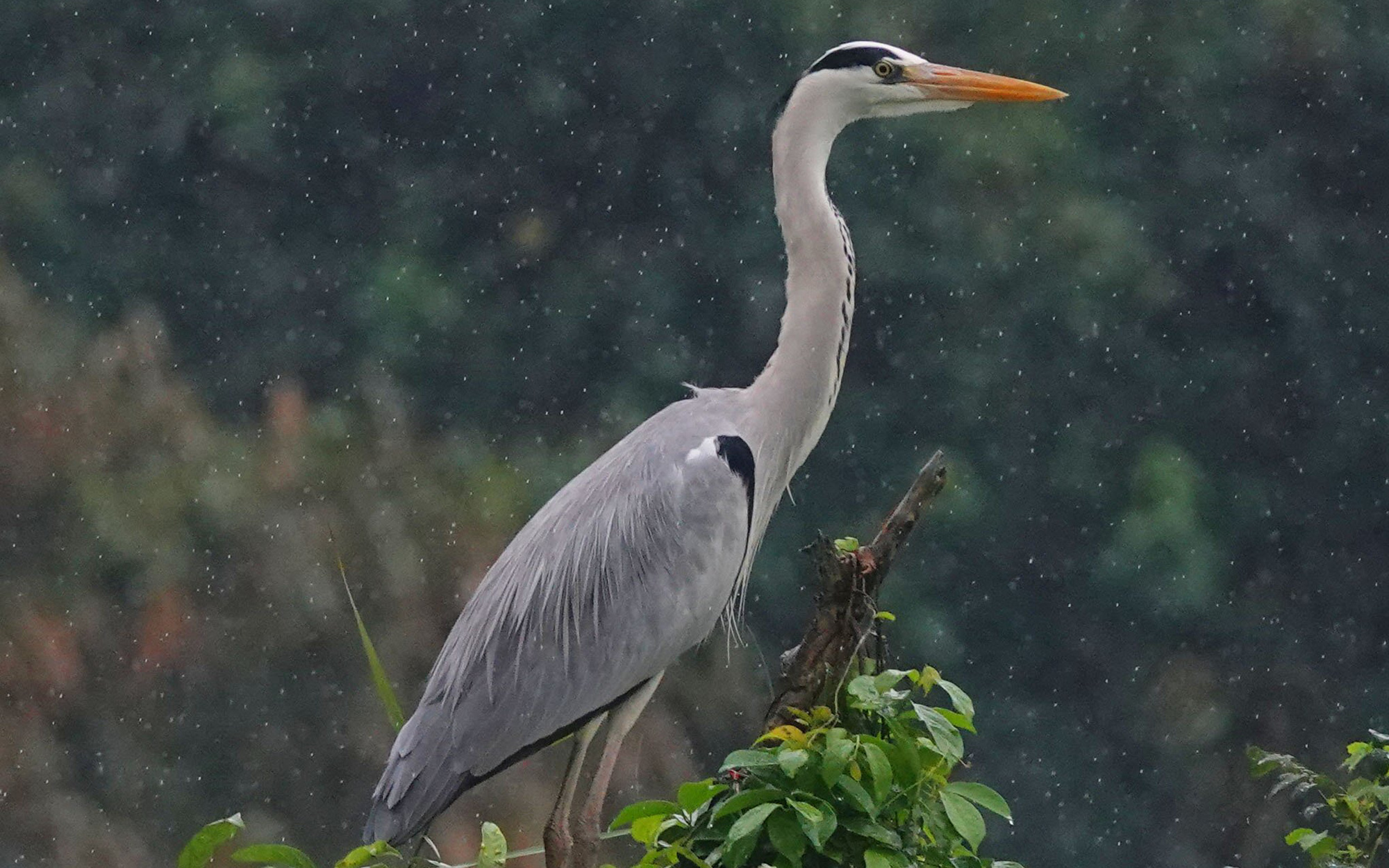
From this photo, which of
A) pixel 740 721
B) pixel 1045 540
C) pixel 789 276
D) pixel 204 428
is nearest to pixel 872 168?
pixel 1045 540

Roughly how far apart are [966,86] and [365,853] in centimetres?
117

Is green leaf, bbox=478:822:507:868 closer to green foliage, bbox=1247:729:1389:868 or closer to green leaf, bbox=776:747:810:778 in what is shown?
green leaf, bbox=776:747:810:778

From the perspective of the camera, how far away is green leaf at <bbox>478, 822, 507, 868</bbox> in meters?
1.69

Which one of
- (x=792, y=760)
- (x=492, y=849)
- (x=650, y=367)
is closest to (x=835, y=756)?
(x=792, y=760)

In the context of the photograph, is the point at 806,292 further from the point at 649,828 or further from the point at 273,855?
the point at 273,855

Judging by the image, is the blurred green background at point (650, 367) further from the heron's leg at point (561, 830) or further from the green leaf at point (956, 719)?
the green leaf at point (956, 719)

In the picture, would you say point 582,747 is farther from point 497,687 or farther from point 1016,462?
point 1016,462

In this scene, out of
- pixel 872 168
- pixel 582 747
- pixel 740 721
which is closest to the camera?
pixel 582 747

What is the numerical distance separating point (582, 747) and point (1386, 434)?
2.45m

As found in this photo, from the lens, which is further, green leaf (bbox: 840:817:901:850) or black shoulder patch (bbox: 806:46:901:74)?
black shoulder patch (bbox: 806:46:901:74)

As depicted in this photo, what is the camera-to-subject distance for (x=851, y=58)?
2.07 meters

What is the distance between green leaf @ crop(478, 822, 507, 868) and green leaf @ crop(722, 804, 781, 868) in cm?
33

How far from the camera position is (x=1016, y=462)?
144 inches

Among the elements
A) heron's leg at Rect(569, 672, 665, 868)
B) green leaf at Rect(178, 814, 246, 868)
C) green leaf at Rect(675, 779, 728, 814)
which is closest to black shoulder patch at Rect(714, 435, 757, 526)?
heron's leg at Rect(569, 672, 665, 868)
